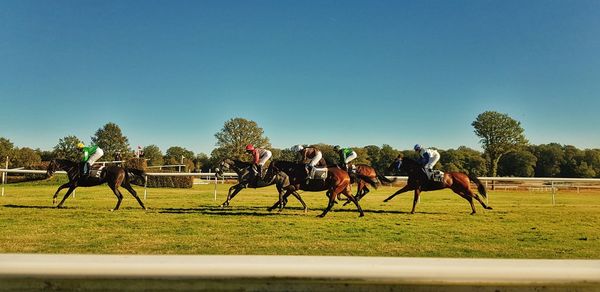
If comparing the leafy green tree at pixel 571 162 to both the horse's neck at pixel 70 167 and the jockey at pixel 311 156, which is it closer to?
the jockey at pixel 311 156

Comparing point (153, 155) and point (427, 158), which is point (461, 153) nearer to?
point (153, 155)

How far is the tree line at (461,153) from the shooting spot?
132 ft

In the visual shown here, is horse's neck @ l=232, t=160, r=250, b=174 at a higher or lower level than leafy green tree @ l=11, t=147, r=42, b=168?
lower

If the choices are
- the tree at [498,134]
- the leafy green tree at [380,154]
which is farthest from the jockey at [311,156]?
the leafy green tree at [380,154]

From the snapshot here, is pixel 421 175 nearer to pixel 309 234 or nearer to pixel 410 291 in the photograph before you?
pixel 309 234

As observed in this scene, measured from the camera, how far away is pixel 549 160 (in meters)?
66.0

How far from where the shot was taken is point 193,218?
885 centimetres

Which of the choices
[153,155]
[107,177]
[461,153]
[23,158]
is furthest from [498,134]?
[153,155]

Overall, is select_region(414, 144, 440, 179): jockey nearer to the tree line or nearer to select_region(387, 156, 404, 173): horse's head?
select_region(387, 156, 404, 173): horse's head

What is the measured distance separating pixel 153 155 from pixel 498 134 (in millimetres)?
53984

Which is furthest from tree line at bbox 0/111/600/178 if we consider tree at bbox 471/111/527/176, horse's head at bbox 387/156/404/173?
horse's head at bbox 387/156/404/173

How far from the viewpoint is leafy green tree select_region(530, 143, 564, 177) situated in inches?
2517

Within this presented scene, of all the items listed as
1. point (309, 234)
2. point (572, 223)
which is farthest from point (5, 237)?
point (572, 223)

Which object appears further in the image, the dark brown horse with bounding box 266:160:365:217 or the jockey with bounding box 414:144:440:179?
the jockey with bounding box 414:144:440:179
